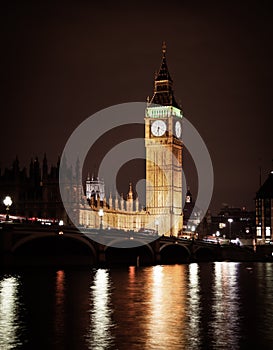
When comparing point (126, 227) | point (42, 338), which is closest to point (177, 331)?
point (42, 338)

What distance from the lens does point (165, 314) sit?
1563 inches

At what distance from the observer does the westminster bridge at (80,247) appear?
2741 inches

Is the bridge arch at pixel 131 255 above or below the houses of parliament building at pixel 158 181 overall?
below

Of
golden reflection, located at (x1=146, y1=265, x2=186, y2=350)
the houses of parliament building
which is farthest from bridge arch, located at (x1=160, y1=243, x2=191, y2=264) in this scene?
golden reflection, located at (x1=146, y1=265, x2=186, y2=350)

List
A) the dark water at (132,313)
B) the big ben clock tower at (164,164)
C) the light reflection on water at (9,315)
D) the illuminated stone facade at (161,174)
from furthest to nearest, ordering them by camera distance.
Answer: the big ben clock tower at (164,164) < the illuminated stone facade at (161,174) < the dark water at (132,313) < the light reflection on water at (9,315)

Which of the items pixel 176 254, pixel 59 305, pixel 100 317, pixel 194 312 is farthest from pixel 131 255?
pixel 100 317

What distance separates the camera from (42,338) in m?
32.4

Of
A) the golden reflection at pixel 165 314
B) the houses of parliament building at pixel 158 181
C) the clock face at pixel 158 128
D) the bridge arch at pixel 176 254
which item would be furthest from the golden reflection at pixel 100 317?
the clock face at pixel 158 128

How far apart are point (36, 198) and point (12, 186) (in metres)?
4.63

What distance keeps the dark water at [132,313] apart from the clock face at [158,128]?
10024cm

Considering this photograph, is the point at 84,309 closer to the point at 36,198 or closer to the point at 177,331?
the point at 177,331

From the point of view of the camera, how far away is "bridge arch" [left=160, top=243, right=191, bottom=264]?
113625 mm

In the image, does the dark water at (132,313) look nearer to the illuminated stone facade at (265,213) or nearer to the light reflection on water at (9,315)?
the light reflection on water at (9,315)

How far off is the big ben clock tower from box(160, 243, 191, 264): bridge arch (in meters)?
37.1
